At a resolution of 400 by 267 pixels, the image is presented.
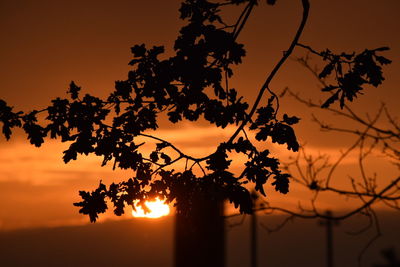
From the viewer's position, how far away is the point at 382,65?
506 centimetres

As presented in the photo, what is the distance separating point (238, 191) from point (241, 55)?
4.15 ft

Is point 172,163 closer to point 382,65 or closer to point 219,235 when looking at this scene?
point 219,235

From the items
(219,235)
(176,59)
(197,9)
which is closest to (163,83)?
(176,59)

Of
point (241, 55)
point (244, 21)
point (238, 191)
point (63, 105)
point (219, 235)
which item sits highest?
point (244, 21)

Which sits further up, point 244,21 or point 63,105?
point 244,21

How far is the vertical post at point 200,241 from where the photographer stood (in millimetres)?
4023

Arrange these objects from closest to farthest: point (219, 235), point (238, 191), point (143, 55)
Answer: point (219, 235)
point (238, 191)
point (143, 55)

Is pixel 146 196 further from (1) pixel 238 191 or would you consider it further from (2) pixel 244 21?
(2) pixel 244 21

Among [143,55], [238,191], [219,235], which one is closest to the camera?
[219,235]

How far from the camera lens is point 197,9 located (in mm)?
5152

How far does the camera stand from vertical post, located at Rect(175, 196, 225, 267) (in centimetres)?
402

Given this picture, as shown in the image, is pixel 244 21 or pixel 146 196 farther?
pixel 146 196

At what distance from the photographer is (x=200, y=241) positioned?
408 cm

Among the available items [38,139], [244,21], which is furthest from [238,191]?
[38,139]
